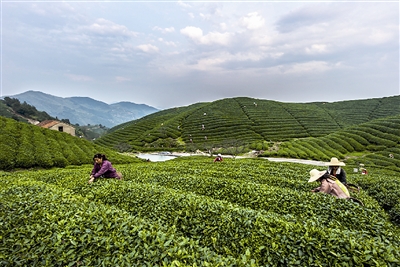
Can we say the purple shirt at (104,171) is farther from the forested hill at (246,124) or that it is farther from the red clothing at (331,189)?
the forested hill at (246,124)

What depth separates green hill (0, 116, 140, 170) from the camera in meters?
20.0

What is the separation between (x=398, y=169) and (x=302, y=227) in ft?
131

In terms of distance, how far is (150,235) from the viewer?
12.6 feet

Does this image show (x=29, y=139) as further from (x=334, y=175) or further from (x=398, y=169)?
(x=398, y=169)

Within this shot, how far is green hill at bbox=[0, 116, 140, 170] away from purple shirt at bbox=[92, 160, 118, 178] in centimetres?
1595

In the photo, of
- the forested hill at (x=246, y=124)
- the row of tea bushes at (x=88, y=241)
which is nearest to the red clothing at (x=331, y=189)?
the row of tea bushes at (x=88, y=241)

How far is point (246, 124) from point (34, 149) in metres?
62.5

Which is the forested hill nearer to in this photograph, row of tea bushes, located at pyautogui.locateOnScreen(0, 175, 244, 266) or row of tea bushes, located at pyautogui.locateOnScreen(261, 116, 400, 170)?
row of tea bushes, located at pyautogui.locateOnScreen(261, 116, 400, 170)

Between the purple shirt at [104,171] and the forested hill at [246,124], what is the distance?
48.2 metres

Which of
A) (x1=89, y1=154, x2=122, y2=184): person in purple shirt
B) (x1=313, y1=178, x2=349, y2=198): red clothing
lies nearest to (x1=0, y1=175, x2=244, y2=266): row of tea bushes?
(x1=89, y1=154, x2=122, y2=184): person in purple shirt

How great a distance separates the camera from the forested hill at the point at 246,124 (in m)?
66.1

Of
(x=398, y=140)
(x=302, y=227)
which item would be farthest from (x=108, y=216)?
(x=398, y=140)

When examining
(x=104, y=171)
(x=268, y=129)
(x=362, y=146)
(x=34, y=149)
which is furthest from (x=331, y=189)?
(x=268, y=129)

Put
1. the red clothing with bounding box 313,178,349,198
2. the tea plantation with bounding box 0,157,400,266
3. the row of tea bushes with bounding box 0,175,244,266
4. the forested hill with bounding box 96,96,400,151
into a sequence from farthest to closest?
the forested hill with bounding box 96,96,400,151
the red clothing with bounding box 313,178,349,198
the tea plantation with bounding box 0,157,400,266
the row of tea bushes with bounding box 0,175,244,266
